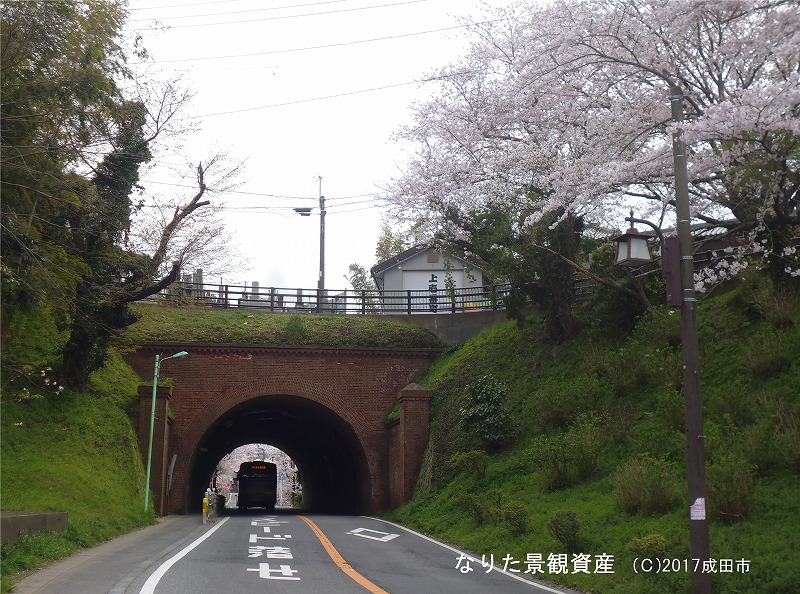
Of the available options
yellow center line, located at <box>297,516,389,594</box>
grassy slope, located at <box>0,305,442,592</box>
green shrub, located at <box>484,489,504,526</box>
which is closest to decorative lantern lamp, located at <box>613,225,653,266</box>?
yellow center line, located at <box>297,516,389,594</box>

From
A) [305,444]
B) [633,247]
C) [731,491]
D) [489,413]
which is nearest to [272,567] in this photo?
[731,491]

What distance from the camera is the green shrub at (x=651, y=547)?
10312 millimetres

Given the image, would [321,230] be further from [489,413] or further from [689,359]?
[689,359]

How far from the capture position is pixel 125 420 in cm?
2519

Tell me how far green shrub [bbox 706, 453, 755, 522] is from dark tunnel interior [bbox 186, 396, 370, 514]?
19.3 meters

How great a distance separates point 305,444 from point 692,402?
121 feet

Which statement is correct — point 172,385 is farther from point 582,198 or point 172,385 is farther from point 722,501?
point 722,501

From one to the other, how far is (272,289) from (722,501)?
24619mm

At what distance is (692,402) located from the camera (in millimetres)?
9703

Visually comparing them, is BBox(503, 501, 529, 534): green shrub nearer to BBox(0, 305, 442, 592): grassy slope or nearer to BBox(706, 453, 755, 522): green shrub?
BBox(706, 453, 755, 522): green shrub

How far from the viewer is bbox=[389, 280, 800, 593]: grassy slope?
1057cm

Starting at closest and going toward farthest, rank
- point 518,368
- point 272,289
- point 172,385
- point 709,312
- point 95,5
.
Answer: point 95,5
point 709,312
point 518,368
point 172,385
point 272,289

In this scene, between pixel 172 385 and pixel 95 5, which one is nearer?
pixel 95 5

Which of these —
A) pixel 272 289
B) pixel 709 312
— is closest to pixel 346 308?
pixel 272 289
